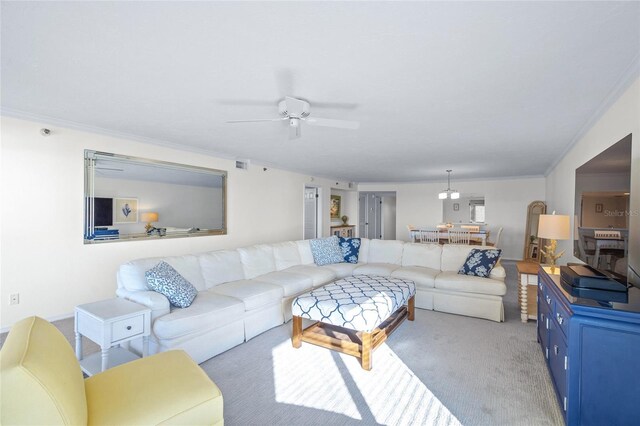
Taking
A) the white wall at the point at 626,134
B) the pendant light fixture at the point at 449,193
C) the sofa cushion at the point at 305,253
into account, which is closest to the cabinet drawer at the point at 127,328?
the sofa cushion at the point at 305,253

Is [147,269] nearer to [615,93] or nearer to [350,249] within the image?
[350,249]

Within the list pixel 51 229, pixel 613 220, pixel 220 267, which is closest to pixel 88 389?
pixel 220 267

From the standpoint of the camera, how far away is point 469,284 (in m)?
3.60

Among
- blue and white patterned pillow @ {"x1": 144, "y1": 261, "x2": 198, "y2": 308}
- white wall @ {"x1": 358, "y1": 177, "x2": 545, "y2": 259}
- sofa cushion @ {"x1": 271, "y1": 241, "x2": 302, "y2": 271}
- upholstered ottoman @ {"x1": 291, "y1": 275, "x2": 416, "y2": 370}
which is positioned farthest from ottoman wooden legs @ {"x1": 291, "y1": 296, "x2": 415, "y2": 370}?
white wall @ {"x1": 358, "y1": 177, "x2": 545, "y2": 259}

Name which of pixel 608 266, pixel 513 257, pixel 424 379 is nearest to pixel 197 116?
pixel 424 379

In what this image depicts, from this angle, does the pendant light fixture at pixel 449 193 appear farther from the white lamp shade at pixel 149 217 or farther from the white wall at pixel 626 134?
the white lamp shade at pixel 149 217

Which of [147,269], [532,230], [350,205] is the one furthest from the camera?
[350,205]

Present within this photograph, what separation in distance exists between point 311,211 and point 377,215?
4.27 metres

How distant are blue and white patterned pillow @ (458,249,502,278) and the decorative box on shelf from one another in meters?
4.67

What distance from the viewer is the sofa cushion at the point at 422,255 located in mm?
4375

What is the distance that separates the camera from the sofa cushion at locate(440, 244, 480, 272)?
4.18 meters

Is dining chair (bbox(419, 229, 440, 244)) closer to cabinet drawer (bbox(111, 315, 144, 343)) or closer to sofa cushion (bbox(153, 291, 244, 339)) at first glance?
sofa cushion (bbox(153, 291, 244, 339))

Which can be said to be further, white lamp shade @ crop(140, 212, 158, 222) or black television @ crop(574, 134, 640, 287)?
white lamp shade @ crop(140, 212, 158, 222)

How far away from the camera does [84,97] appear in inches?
103
